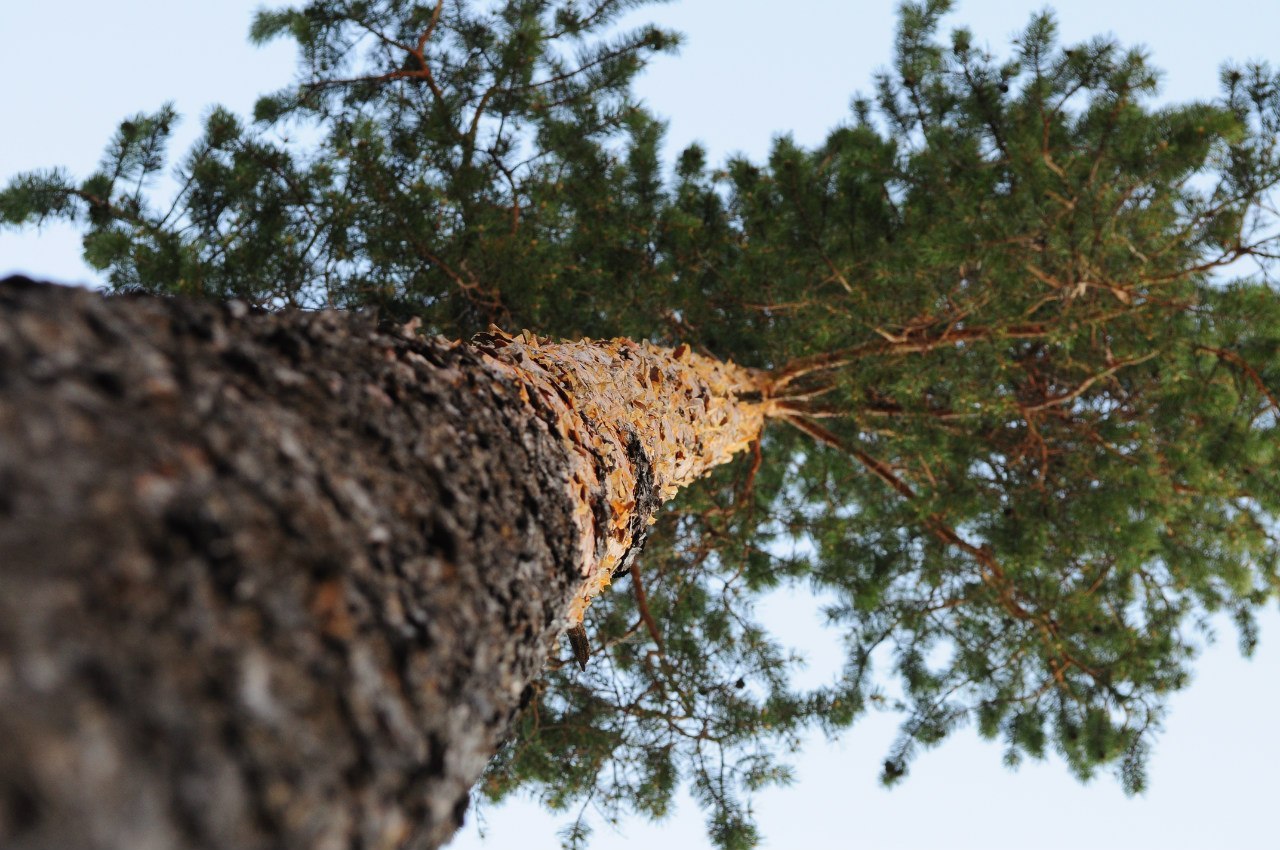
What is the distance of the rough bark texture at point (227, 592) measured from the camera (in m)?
0.62

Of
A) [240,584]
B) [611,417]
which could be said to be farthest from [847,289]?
[240,584]

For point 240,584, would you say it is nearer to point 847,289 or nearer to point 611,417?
point 611,417

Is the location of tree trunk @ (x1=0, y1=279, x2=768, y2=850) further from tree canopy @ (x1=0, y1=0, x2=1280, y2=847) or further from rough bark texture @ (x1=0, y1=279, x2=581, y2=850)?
tree canopy @ (x1=0, y1=0, x2=1280, y2=847)

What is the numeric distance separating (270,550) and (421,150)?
4353mm

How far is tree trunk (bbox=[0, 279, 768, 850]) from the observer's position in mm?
624

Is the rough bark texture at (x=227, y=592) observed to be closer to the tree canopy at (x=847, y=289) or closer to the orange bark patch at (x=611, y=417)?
the orange bark patch at (x=611, y=417)

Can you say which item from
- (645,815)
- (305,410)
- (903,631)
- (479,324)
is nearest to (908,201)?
(479,324)

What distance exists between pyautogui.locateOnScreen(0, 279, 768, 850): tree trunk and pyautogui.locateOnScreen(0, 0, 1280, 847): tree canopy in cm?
308

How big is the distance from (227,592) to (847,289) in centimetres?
409

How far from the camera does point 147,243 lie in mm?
4480

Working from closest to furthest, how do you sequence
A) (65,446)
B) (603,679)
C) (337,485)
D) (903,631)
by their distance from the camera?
(65,446) → (337,485) → (603,679) → (903,631)

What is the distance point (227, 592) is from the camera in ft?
2.51

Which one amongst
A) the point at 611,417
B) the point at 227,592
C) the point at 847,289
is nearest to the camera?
the point at 227,592

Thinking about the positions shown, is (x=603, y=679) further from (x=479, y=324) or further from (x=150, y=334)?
(x=150, y=334)
